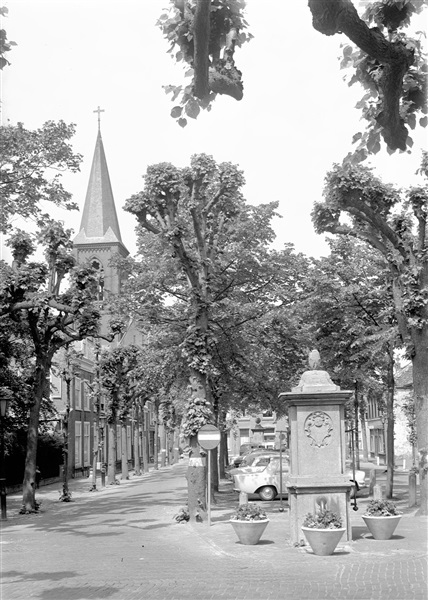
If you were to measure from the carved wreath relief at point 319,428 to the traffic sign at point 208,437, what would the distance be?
4.55 meters

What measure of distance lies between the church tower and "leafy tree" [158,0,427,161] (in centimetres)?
7095

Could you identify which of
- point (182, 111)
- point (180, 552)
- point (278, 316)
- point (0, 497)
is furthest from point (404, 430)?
point (182, 111)

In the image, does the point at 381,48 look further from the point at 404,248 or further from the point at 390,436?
the point at 390,436

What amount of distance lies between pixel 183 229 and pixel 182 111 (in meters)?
14.8

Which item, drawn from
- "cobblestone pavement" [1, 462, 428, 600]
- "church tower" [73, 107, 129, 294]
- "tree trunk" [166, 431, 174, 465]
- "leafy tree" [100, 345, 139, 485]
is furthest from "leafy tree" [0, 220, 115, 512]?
"church tower" [73, 107, 129, 294]

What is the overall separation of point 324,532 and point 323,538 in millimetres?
159

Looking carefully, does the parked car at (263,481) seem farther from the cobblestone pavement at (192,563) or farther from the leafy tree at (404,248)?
the leafy tree at (404,248)

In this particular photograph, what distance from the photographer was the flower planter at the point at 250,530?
1516cm

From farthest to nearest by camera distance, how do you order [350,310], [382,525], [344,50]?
[350,310]
[382,525]
[344,50]

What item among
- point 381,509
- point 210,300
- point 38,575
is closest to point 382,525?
point 381,509

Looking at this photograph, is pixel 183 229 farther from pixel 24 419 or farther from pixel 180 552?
pixel 24 419

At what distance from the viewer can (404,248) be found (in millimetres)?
19031

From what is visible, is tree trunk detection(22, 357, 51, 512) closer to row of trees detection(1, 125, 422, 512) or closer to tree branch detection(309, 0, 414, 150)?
row of trees detection(1, 125, 422, 512)

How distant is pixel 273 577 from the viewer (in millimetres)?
11656
